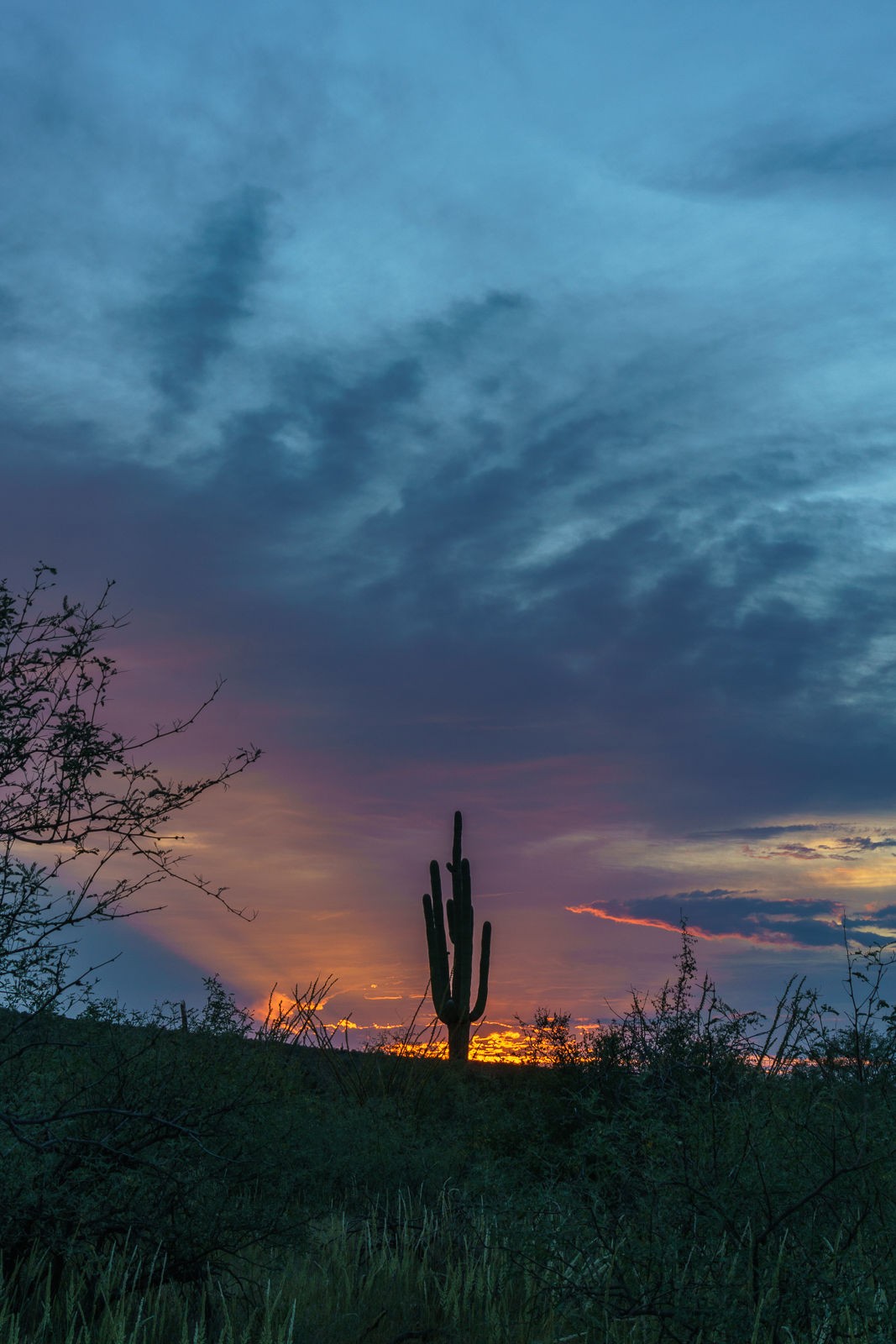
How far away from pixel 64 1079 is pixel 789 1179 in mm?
5545

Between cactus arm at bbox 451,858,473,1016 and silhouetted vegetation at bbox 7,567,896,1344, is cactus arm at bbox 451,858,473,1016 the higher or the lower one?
the higher one

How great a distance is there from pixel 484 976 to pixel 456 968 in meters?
0.97

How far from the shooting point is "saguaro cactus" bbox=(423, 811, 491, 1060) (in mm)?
21234

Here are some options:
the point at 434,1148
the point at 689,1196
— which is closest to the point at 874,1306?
the point at 689,1196

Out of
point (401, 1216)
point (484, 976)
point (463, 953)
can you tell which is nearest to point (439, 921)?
A: point (463, 953)

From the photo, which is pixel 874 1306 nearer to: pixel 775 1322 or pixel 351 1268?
pixel 775 1322

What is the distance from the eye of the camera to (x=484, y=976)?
2194 centimetres

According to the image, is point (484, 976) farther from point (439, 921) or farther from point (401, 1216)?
point (401, 1216)

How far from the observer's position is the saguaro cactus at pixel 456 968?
69.7 feet

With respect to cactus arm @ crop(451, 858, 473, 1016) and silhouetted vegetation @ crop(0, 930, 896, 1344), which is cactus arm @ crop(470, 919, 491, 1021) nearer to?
cactus arm @ crop(451, 858, 473, 1016)

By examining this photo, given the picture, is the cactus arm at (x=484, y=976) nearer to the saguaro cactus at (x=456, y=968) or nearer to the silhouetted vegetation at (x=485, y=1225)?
the saguaro cactus at (x=456, y=968)

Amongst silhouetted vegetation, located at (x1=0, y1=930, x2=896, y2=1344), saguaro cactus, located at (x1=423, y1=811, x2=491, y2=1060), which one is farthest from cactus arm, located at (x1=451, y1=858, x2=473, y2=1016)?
silhouetted vegetation, located at (x1=0, y1=930, x2=896, y2=1344)

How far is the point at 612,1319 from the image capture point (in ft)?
15.8

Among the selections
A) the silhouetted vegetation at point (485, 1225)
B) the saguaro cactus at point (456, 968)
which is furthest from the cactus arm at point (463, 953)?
the silhouetted vegetation at point (485, 1225)
